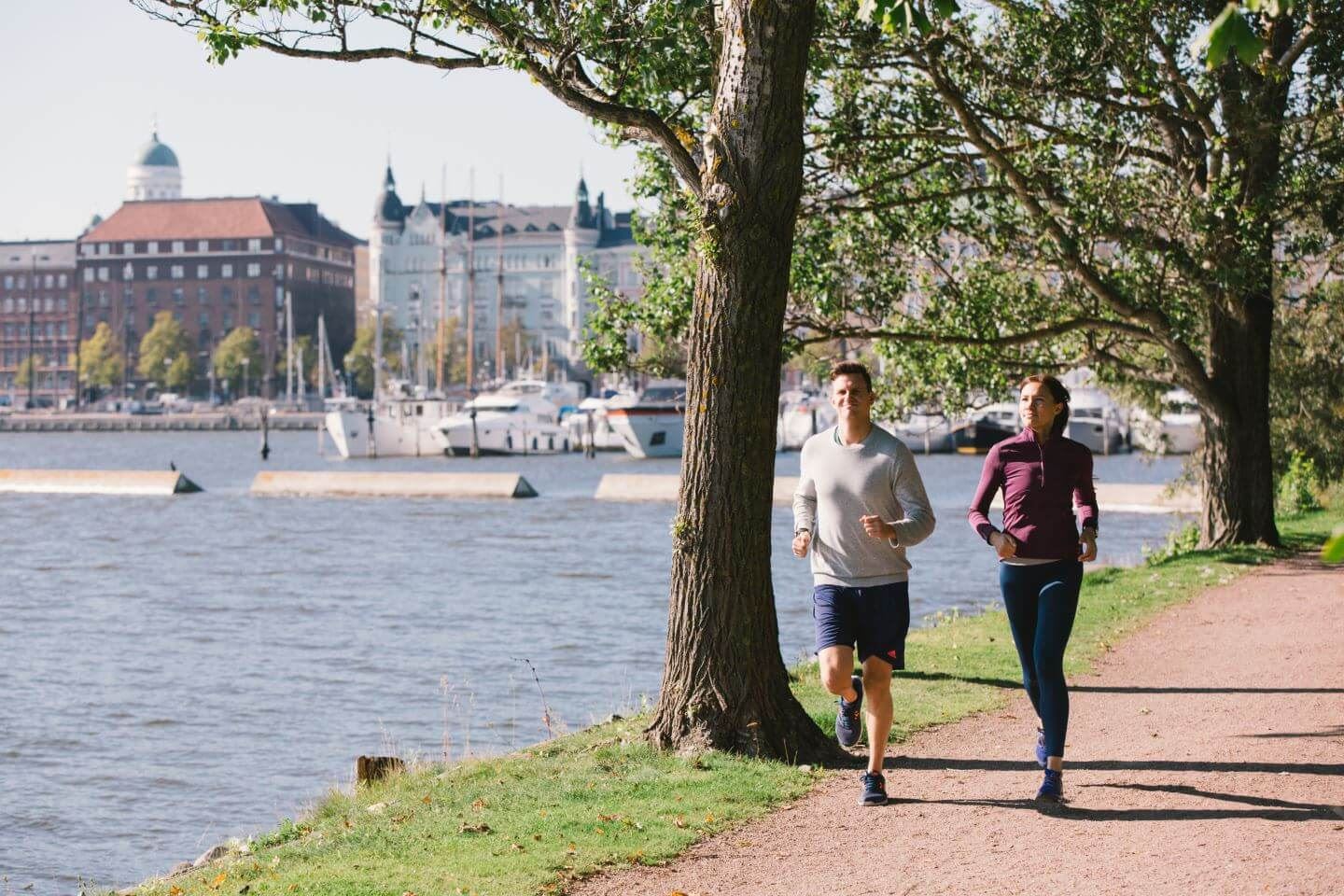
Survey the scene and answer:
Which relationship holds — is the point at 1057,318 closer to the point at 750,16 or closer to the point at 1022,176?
the point at 1022,176

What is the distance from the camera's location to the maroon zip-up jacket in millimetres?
8547

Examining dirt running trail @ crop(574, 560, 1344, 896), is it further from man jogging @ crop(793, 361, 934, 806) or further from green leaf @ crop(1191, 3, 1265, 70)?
green leaf @ crop(1191, 3, 1265, 70)

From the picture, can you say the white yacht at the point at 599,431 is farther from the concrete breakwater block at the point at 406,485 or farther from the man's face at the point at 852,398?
the man's face at the point at 852,398

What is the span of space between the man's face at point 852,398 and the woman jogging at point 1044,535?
26.1 inches

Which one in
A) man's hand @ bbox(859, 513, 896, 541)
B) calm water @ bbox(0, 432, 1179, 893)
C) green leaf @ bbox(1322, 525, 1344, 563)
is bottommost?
calm water @ bbox(0, 432, 1179, 893)

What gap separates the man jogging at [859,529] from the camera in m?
8.27

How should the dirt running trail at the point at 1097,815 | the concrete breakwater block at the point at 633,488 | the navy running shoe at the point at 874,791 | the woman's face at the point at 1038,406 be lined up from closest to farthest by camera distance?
the dirt running trail at the point at 1097,815 < the woman's face at the point at 1038,406 < the navy running shoe at the point at 874,791 < the concrete breakwater block at the point at 633,488

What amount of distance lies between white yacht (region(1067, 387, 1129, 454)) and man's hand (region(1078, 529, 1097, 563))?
85.6 metres

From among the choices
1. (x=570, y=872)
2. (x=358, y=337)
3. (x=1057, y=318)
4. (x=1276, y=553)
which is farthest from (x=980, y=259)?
(x=358, y=337)

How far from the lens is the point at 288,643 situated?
81.4ft

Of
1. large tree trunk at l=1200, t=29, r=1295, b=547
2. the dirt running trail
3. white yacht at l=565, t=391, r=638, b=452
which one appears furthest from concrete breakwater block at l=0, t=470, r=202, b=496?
the dirt running trail

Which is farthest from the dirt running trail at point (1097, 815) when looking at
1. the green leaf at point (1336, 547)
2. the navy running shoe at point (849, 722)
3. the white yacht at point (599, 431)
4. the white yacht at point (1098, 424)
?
the white yacht at point (599, 431)

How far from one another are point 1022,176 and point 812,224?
2.34 meters

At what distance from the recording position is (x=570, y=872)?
767 centimetres
